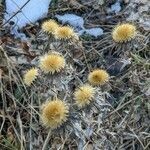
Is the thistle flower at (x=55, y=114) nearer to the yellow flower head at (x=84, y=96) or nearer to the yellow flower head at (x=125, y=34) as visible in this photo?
the yellow flower head at (x=84, y=96)

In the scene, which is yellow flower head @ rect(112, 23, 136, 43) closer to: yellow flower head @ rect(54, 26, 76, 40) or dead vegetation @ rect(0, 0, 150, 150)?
dead vegetation @ rect(0, 0, 150, 150)

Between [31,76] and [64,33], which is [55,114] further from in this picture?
[64,33]

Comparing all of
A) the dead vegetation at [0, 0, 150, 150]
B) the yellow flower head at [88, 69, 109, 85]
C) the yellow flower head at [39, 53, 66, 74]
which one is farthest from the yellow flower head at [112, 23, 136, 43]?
the yellow flower head at [39, 53, 66, 74]

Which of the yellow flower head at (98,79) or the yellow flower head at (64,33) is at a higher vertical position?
the yellow flower head at (64,33)

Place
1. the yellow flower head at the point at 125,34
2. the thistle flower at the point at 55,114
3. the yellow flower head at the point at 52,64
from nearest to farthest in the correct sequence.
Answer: the thistle flower at the point at 55,114 → the yellow flower head at the point at 52,64 → the yellow flower head at the point at 125,34

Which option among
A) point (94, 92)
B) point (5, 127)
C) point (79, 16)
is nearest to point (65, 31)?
point (94, 92)

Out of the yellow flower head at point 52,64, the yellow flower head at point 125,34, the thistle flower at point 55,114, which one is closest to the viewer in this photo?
the thistle flower at point 55,114

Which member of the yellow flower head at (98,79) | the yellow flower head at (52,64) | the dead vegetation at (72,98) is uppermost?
the yellow flower head at (52,64)

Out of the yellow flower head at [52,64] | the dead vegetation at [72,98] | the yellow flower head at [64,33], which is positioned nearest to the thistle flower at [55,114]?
the dead vegetation at [72,98]
